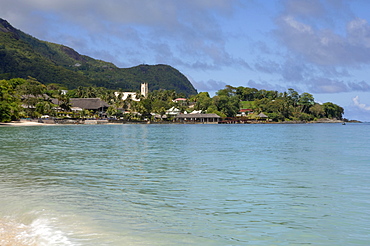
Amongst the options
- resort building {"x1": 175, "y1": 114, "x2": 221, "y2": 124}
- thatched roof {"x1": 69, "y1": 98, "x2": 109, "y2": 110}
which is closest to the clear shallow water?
thatched roof {"x1": 69, "y1": 98, "x2": 109, "y2": 110}

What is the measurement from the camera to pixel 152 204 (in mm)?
10008

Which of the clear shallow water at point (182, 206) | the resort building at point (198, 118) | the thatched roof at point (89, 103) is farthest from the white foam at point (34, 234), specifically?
the resort building at point (198, 118)

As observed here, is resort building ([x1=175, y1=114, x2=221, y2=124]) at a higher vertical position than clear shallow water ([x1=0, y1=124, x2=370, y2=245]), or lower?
higher

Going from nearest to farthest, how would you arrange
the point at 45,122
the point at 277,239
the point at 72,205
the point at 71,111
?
the point at 277,239
the point at 72,205
the point at 45,122
the point at 71,111

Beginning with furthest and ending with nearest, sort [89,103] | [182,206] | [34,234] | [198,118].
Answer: [198,118] → [89,103] → [182,206] → [34,234]

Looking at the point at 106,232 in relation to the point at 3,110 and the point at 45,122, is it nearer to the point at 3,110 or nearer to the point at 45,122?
the point at 3,110

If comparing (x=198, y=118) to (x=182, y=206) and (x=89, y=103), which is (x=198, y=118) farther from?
(x=182, y=206)

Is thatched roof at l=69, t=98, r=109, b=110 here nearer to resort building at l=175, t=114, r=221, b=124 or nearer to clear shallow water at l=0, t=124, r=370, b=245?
resort building at l=175, t=114, r=221, b=124

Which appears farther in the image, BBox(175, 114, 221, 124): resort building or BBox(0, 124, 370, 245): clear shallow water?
BBox(175, 114, 221, 124): resort building

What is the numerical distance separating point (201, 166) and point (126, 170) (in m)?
4.07

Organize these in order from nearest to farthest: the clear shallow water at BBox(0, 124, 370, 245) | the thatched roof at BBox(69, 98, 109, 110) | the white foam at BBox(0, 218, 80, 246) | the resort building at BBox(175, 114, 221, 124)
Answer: the white foam at BBox(0, 218, 80, 246) → the clear shallow water at BBox(0, 124, 370, 245) → the thatched roof at BBox(69, 98, 109, 110) → the resort building at BBox(175, 114, 221, 124)


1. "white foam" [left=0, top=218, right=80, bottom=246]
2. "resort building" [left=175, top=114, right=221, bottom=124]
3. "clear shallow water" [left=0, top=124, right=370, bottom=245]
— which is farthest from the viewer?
"resort building" [left=175, top=114, right=221, bottom=124]

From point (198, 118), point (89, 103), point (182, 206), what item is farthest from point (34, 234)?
point (198, 118)

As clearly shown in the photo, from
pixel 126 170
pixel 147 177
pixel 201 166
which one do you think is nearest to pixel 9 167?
pixel 126 170
